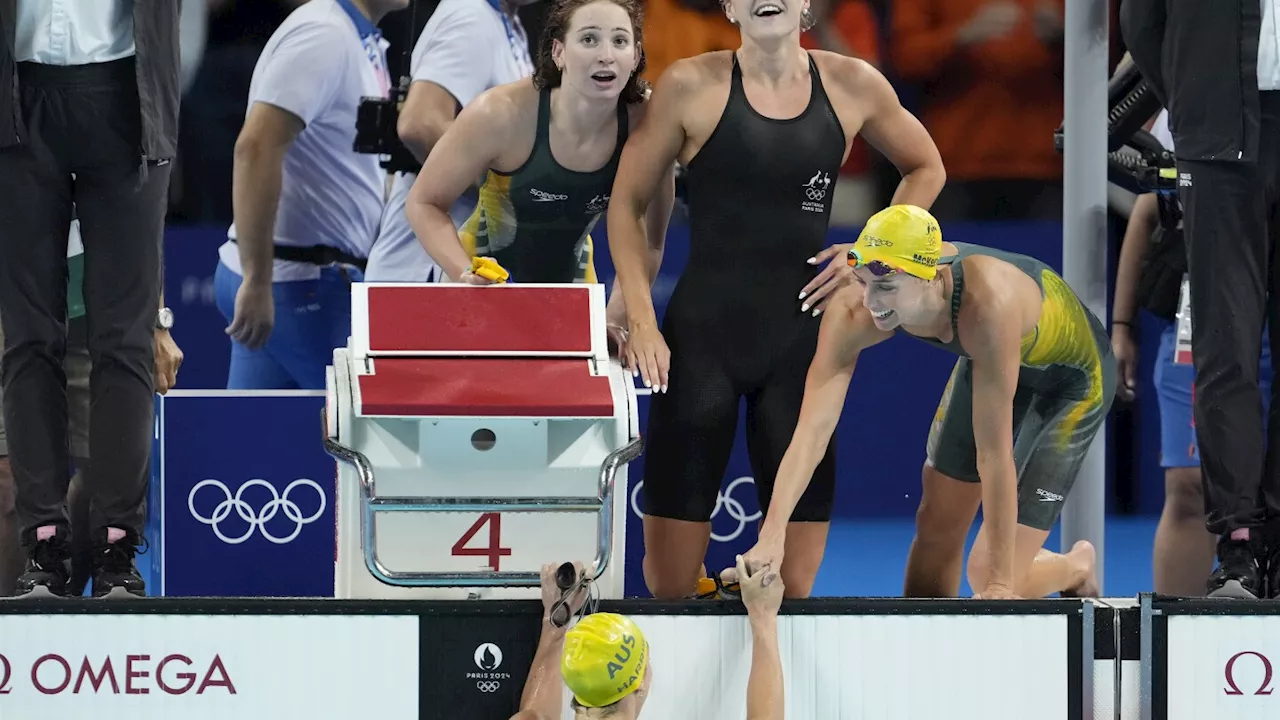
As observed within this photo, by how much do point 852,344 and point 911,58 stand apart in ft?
7.04

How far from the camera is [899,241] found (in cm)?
377

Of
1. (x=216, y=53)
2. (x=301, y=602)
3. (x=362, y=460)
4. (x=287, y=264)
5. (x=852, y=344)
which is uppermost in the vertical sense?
(x=216, y=53)

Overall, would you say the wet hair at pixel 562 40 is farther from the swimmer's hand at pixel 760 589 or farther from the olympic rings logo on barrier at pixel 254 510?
the olympic rings logo on barrier at pixel 254 510

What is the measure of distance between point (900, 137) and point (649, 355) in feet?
2.90

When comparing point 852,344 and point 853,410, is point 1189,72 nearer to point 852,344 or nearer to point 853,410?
point 852,344

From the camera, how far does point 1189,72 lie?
160 inches

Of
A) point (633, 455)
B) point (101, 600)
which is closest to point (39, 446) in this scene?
point (101, 600)

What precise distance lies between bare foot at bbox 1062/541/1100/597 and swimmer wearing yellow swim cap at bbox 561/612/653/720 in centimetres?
175

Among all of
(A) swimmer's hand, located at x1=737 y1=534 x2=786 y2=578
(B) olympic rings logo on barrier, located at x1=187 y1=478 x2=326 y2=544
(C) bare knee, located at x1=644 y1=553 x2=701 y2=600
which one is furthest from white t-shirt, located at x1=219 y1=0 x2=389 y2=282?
(A) swimmer's hand, located at x1=737 y1=534 x2=786 y2=578

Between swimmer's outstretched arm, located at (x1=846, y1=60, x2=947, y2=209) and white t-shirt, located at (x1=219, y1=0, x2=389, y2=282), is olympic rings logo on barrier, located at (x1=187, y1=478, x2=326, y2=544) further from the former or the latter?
swimmer's outstretched arm, located at (x1=846, y1=60, x2=947, y2=209)

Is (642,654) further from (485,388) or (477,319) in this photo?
(477,319)

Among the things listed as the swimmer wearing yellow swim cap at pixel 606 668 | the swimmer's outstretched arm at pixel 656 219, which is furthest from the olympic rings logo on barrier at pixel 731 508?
the swimmer wearing yellow swim cap at pixel 606 668

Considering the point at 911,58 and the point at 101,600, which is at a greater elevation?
the point at 911,58

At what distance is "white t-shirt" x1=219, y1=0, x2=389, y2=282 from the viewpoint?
5.56m
